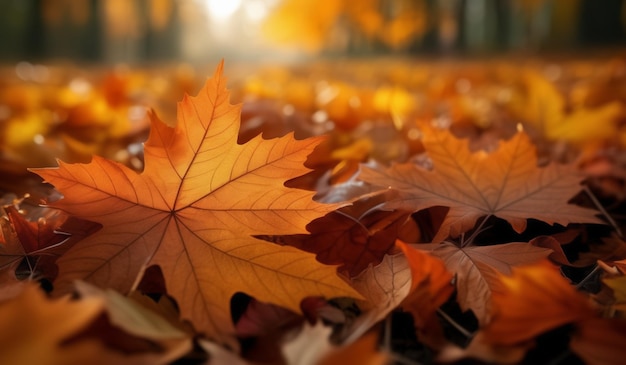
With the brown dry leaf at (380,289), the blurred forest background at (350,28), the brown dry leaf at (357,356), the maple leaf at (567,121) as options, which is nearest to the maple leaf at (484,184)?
the brown dry leaf at (380,289)

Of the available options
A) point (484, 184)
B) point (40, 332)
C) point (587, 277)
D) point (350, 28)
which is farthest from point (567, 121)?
point (350, 28)

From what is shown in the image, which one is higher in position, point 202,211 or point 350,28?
point 350,28

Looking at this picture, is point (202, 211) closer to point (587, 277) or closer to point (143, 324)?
point (143, 324)

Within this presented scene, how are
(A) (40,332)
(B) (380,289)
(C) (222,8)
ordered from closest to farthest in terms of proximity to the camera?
(A) (40,332) → (B) (380,289) → (C) (222,8)

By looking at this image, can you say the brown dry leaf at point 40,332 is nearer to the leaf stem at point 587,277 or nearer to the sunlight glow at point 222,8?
the leaf stem at point 587,277

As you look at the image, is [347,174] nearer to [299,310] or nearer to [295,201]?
[295,201]

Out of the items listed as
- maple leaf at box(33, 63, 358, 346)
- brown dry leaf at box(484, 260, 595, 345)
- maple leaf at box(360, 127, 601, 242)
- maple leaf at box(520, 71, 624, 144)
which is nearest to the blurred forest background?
maple leaf at box(520, 71, 624, 144)

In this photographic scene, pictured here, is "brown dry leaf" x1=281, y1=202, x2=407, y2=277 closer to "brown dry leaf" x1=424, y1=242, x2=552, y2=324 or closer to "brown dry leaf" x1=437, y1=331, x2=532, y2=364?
"brown dry leaf" x1=424, y1=242, x2=552, y2=324
